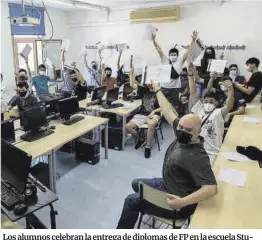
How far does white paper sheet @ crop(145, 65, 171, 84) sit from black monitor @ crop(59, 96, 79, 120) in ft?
5.77

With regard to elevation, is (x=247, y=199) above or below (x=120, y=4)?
below

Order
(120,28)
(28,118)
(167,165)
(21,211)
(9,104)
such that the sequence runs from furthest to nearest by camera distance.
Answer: (120,28)
(9,104)
(28,118)
(167,165)
(21,211)

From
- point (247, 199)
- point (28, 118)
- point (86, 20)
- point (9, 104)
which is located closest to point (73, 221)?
point (28, 118)

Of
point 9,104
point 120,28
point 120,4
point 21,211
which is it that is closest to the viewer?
point 21,211

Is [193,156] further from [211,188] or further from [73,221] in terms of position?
[73,221]

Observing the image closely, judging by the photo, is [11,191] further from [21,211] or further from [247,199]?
[247,199]

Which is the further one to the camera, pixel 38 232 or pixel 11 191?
pixel 11 191

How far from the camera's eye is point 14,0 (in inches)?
262

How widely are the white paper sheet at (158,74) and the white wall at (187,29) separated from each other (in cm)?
468

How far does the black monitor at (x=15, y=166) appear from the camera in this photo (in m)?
1.93

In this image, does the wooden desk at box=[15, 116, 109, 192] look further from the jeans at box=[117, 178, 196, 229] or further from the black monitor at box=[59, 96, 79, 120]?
the jeans at box=[117, 178, 196, 229]

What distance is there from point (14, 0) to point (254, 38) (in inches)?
233

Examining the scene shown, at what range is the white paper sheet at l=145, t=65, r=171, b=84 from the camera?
2.63 meters

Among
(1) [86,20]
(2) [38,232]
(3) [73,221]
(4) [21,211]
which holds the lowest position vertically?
(3) [73,221]
